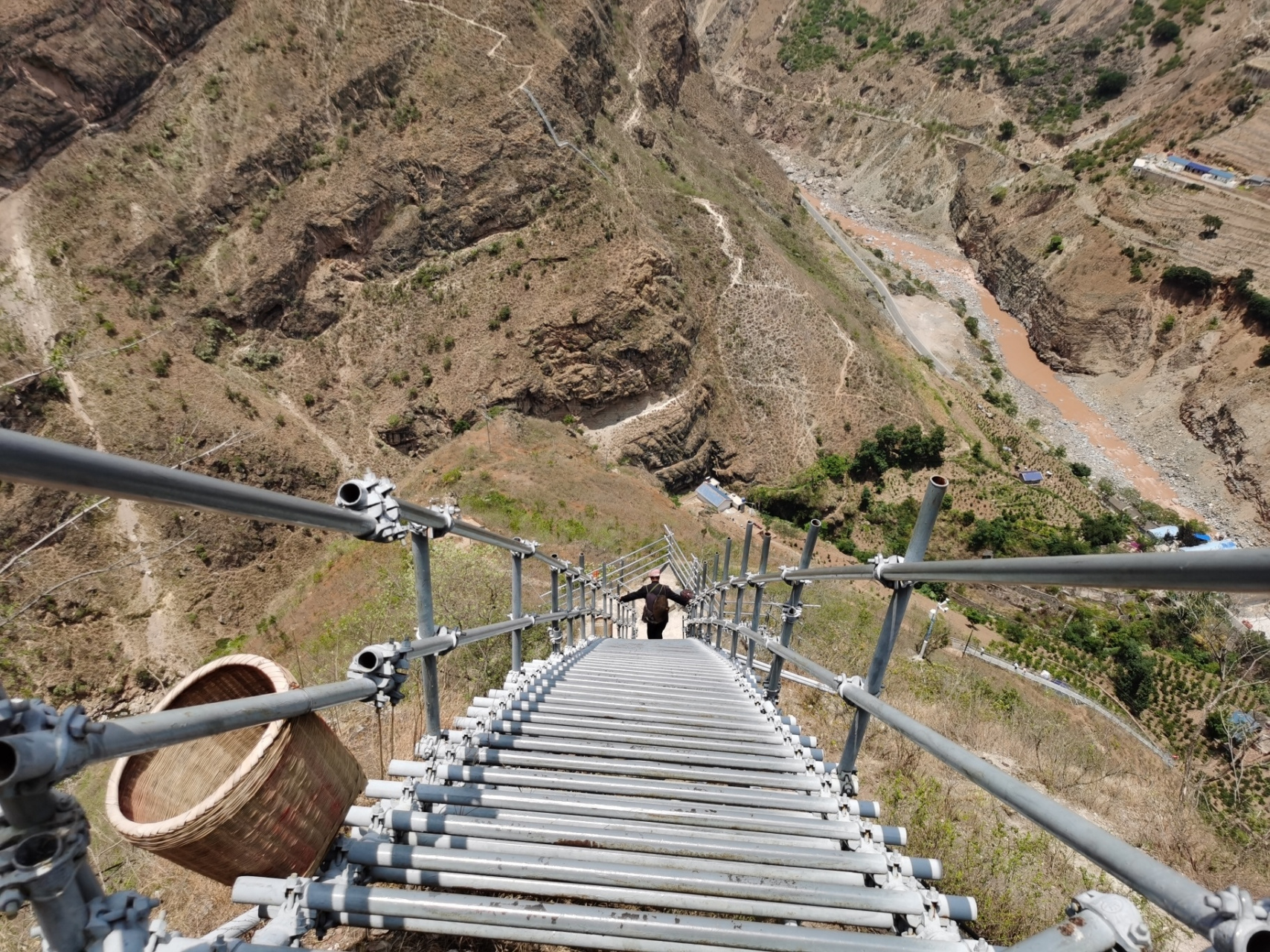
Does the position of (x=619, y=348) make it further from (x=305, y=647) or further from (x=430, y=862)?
(x=430, y=862)

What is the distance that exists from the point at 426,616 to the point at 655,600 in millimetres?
6627

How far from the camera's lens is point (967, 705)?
8.59 meters

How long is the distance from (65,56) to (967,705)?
32.4m

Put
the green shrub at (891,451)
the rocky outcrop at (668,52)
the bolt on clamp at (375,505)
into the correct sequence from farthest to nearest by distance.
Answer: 1. the rocky outcrop at (668,52)
2. the green shrub at (891,451)
3. the bolt on clamp at (375,505)

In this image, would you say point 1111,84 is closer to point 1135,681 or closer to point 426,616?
point 1135,681

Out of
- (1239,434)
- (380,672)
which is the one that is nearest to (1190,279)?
(1239,434)

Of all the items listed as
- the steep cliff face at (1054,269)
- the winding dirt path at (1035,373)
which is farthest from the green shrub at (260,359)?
the steep cliff face at (1054,269)

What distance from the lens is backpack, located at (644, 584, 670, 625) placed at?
8.73 m

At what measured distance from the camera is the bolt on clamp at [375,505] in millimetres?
1733

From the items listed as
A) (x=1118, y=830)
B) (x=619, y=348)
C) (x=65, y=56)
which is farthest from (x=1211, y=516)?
(x=65, y=56)

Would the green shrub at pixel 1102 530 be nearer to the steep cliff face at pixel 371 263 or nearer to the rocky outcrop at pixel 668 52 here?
the steep cliff face at pixel 371 263

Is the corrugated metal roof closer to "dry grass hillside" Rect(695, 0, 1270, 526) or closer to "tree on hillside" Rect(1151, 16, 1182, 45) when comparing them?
"dry grass hillside" Rect(695, 0, 1270, 526)

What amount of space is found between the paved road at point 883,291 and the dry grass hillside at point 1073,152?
31.4ft

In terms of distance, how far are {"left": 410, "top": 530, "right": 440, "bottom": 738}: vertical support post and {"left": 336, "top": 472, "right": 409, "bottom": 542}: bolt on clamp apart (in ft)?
1.41
